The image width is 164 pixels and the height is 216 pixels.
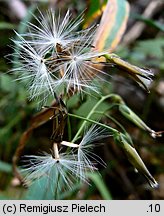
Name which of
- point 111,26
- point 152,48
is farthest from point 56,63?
point 152,48

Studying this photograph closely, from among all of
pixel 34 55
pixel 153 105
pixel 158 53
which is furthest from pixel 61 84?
pixel 153 105

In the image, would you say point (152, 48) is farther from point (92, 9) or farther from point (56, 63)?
point (56, 63)

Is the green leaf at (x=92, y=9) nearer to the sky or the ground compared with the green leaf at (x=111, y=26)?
nearer to the sky

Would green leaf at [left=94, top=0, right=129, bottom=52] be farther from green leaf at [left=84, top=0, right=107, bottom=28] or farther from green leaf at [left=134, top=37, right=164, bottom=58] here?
green leaf at [left=134, top=37, right=164, bottom=58]

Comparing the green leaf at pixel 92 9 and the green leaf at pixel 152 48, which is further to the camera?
the green leaf at pixel 152 48

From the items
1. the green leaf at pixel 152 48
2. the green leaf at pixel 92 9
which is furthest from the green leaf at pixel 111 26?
the green leaf at pixel 152 48

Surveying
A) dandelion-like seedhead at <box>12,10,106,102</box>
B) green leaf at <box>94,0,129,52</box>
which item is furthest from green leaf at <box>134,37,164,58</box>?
dandelion-like seedhead at <box>12,10,106,102</box>

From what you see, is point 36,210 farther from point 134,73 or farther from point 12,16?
point 12,16

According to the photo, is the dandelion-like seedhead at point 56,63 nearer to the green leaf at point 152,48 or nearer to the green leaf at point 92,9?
the green leaf at point 92,9

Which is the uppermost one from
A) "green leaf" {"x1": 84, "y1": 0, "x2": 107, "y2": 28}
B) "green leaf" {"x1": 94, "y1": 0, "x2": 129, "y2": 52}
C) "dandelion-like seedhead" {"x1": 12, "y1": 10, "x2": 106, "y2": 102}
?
"green leaf" {"x1": 84, "y1": 0, "x2": 107, "y2": 28}

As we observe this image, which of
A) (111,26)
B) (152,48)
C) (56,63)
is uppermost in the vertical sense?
(152,48)

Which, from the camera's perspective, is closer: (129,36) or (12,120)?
(12,120)
